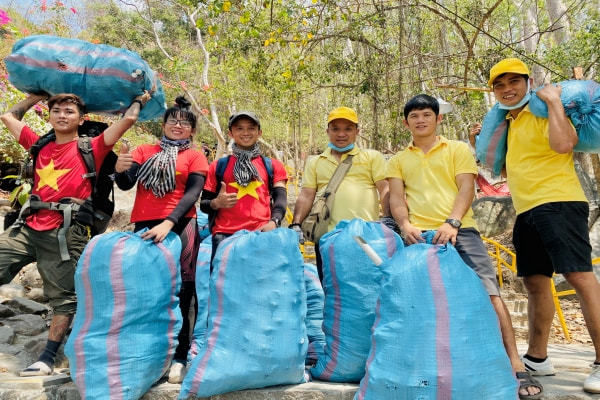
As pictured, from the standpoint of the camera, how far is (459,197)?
2369 mm

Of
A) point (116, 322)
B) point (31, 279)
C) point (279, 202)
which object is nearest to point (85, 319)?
point (116, 322)

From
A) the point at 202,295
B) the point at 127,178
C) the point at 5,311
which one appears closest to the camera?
the point at 127,178

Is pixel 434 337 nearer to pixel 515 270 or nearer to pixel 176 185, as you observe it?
pixel 176 185

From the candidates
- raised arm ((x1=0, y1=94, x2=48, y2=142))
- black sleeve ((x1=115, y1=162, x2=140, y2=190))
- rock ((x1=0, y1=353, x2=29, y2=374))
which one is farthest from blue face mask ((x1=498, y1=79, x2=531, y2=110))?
rock ((x1=0, y1=353, x2=29, y2=374))

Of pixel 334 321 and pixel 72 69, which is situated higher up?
pixel 72 69

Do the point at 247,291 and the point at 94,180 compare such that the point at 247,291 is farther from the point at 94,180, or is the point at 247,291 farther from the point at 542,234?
the point at 542,234

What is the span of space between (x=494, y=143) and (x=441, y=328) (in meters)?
1.16

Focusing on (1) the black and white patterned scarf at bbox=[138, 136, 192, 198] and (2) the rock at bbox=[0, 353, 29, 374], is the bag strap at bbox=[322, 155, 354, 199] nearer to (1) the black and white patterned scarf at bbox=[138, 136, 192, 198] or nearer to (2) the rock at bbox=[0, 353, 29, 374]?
(1) the black and white patterned scarf at bbox=[138, 136, 192, 198]

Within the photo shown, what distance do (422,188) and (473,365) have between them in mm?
956

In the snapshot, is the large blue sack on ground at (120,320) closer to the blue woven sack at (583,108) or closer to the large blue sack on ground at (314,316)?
the large blue sack on ground at (314,316)

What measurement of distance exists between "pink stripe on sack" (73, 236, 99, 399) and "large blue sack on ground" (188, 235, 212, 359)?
2.16 feet

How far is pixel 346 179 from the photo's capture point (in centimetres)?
278

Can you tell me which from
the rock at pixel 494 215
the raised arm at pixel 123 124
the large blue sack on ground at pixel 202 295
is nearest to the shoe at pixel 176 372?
the large blue sack on ground at pixel 202 295

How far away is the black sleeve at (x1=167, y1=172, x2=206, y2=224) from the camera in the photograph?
2.54 metres
